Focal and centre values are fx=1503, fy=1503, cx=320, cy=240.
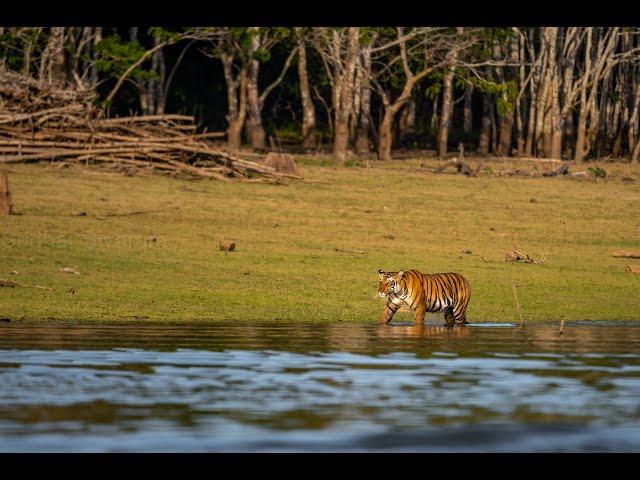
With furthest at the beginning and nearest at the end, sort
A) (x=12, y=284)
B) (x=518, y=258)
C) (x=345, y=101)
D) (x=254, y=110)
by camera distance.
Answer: (x=254, y=110) < (x=345, y=101) < (x=518, y=258) < (x=12, y=284)

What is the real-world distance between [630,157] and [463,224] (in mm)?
18677

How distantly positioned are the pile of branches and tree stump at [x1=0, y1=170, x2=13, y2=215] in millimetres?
5736

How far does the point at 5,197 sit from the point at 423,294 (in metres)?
9.13

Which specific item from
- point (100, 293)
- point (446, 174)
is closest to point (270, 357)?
point (100, 293)

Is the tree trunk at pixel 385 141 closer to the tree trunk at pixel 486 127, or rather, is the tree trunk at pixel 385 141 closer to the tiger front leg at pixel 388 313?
the tree trunk at pixel 486 127

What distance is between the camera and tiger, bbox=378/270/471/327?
15930mm

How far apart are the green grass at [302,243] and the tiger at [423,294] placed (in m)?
0.89

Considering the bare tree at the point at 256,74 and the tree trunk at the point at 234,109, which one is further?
the tree trunk at the point at 234,109

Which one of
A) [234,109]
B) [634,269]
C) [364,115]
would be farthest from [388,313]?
[234,109]

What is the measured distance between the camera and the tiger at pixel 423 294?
15930 mm

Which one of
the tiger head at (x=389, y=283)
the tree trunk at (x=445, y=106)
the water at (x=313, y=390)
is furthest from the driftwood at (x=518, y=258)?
the tree trunk at (x=445, y=106)

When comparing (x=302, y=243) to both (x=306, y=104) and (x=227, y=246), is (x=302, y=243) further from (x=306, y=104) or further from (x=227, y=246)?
(x=306, y=104)

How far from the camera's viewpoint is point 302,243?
74.3 ft
